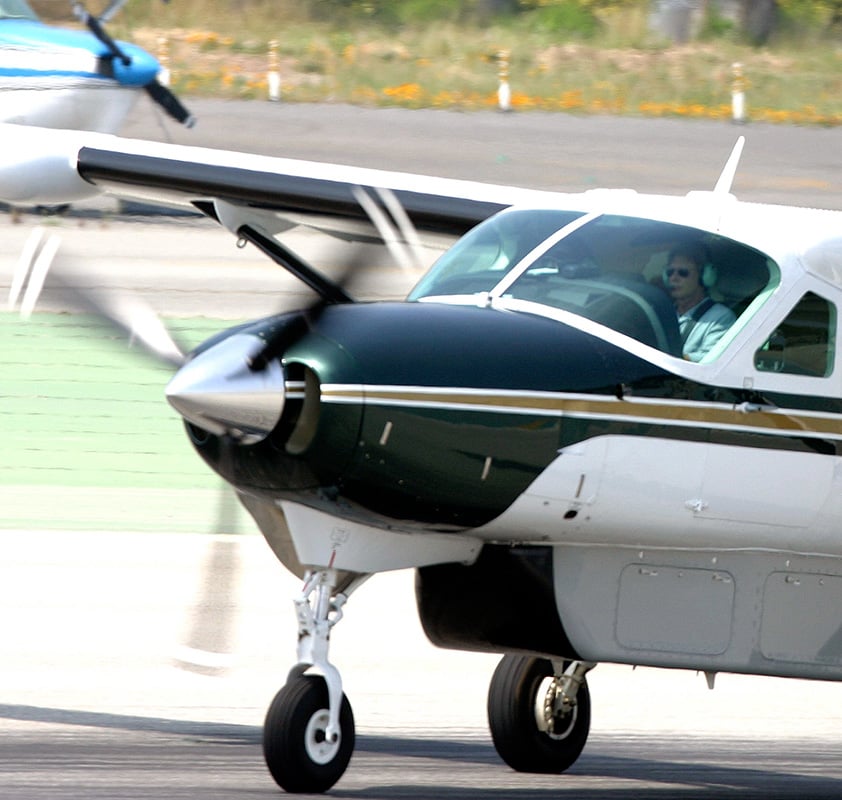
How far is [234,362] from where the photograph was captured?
6.90 metres

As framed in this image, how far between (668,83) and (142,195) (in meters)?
33.6

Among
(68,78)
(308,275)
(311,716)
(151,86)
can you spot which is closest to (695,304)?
(308,275)

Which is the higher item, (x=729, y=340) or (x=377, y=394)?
(x=729, y=340)

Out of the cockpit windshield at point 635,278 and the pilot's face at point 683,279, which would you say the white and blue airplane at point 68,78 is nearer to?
the cockpit windshield at point 635,278

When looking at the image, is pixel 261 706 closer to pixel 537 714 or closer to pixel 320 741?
pixel 537 714

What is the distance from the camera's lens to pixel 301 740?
24.0 ft

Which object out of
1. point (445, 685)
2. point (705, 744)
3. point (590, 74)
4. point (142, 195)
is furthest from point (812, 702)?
point (590, 74)

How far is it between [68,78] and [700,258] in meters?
18.3

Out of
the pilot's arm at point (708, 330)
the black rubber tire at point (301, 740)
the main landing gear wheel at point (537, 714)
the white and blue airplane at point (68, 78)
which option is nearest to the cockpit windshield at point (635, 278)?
the pilot's arm at point (708, 330)

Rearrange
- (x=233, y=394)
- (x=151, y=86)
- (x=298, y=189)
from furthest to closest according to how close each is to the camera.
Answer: (x=151, y=86)
(x=298, y=189)
(x=233, y=394)

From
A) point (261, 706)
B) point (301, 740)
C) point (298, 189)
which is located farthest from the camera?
point (298, 189)

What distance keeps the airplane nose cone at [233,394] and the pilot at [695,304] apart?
182cm

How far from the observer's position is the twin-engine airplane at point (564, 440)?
7027 millimetres

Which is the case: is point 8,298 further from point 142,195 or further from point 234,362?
point 234,362
